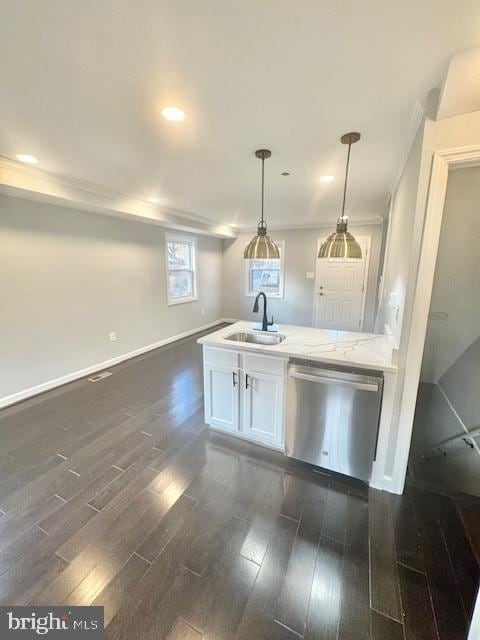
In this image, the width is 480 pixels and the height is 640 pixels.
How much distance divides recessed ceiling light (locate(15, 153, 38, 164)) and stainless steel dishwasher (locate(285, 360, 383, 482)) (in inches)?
114

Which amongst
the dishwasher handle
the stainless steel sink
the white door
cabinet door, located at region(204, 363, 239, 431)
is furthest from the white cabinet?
the white door

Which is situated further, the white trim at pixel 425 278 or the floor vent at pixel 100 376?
the floor vent at pixel 100 376

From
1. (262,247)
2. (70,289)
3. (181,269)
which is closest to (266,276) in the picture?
(181,269)

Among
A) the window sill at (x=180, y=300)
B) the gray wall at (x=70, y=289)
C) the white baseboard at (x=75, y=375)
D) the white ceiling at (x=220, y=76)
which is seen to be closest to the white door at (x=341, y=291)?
the window sill at (x=180, y=300)

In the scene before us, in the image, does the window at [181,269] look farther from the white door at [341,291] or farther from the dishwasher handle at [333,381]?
the dishwasher handle at [333,381]

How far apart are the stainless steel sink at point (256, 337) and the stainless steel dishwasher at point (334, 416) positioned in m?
0.55

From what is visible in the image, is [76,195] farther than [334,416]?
Yes

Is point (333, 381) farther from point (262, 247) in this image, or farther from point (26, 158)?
point (26, 158)

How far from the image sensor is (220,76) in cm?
131

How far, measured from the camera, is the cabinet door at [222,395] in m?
2.26

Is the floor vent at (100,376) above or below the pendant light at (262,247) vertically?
below

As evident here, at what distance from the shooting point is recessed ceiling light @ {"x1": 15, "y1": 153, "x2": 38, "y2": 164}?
2.26m

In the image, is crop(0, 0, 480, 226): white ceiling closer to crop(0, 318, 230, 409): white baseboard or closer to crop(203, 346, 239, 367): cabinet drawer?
crop(203, 346, 239, 367): cabinet drawer

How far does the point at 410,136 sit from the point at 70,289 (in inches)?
153
